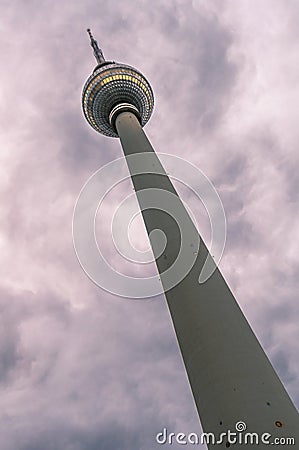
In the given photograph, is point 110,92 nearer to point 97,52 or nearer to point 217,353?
point 97,52

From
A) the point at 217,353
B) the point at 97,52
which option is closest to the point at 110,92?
the point at 97,52

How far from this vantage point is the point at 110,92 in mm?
73750

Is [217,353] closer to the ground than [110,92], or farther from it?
closer to the ground

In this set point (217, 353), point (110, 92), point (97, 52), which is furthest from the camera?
point (97, 52)

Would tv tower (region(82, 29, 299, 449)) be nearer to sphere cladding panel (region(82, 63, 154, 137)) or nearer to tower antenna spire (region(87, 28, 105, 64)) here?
sphere cladding panel (region(82, 63, 154, 137))

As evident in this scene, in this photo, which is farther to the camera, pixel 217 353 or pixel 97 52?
pixel 97 52

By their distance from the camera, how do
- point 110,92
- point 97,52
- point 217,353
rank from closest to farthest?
point 217,353, point 110,92, point 97,52

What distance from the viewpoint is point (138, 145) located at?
54406 mm

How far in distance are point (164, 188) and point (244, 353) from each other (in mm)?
23775

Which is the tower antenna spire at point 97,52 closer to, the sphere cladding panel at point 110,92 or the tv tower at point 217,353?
the sphere cladding panel at point 110,92

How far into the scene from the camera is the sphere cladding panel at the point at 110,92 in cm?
7425

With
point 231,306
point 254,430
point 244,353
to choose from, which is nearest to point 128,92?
point 231,306

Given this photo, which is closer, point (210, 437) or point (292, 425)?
point (292, 425)

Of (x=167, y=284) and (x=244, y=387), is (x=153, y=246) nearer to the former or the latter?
(x=167, y=284)
